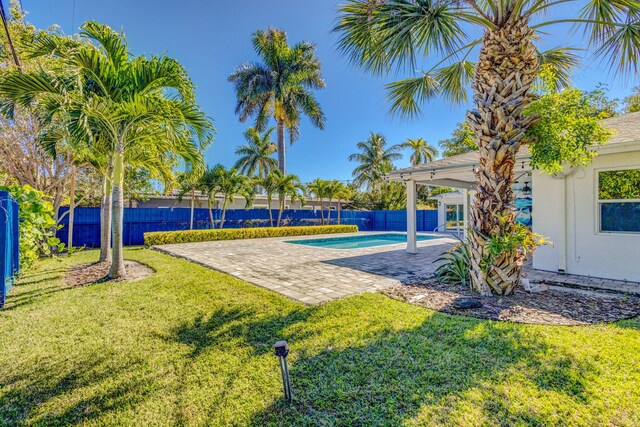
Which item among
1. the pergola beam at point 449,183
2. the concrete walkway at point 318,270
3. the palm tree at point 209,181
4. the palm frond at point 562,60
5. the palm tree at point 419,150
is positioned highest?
the palm tree at point 419,150

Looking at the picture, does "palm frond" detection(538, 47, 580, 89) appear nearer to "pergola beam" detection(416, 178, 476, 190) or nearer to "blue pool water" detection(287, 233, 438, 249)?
"pergola beam" detection(416, 178, 476, 190)

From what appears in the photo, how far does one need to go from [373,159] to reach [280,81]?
13257mm

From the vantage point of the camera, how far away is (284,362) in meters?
2.44

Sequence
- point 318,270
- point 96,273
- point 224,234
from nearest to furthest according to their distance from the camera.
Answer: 1. point 96,273
2. point 318,270
3. point 224,234

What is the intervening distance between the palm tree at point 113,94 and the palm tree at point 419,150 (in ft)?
87.9

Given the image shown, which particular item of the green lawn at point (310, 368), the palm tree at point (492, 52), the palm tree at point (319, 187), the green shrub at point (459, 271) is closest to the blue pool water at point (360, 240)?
the palm tree at point (319, 187)

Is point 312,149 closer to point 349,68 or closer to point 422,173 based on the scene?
point 422,173

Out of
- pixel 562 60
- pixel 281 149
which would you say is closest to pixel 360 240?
pixel 281 149

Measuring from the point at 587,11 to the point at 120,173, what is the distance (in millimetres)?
10250

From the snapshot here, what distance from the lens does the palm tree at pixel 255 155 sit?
81.9 feet

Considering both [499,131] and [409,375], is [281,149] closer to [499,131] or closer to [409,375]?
Result: [499,131]

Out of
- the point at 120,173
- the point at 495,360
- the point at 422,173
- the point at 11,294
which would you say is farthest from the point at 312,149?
the point at 495,360

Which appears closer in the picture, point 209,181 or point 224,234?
point 224,234

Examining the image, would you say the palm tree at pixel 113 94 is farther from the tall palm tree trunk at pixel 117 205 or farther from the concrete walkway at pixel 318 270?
the concrete walkway at pixel 318 270
